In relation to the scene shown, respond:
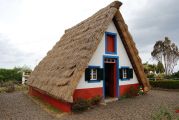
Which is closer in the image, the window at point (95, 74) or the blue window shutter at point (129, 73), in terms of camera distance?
the window at point (95, 74)

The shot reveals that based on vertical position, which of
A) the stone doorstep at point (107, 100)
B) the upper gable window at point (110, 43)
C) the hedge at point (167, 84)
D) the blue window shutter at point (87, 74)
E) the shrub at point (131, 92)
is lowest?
the stone doorstep at point (107, 100)

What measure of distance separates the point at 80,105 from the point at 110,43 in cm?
520

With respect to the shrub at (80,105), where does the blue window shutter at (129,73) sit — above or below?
above

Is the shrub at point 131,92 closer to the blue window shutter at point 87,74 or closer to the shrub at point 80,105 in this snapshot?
the blue window shutter at point 87,74

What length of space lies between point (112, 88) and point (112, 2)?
5.93 metres

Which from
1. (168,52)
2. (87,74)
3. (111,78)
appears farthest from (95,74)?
(168,52)

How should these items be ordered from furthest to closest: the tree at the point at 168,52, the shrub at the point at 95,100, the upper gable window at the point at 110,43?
the tree at the point at 168,52
the upper gable window at the point at 110,43
the shrub at the point at 95,100

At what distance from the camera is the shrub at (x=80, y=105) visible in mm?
11842

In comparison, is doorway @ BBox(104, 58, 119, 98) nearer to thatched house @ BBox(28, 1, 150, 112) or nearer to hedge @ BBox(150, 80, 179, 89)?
thatched house @ BBox(28, 1, 150, 112)

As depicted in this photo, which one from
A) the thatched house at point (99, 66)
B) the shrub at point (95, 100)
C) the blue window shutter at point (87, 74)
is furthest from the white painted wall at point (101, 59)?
the shrub at point (95, 100)

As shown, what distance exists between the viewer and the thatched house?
39.8 feet

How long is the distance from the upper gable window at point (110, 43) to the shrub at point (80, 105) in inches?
161

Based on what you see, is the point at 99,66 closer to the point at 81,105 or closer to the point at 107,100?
the point at 107,100

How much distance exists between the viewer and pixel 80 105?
11.9m
